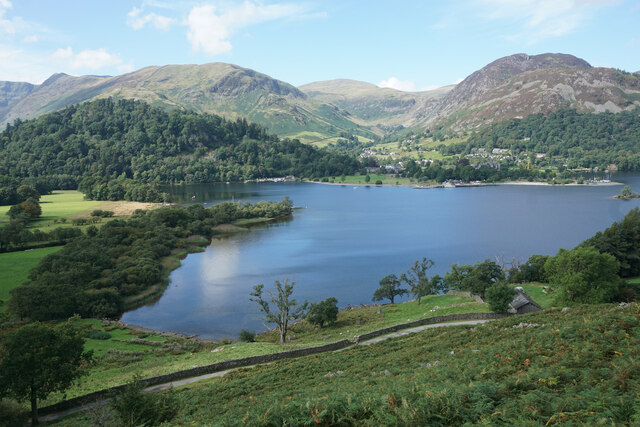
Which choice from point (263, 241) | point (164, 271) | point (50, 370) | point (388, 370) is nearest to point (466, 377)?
point (388, 370)

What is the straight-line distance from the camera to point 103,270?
5662 centimetres

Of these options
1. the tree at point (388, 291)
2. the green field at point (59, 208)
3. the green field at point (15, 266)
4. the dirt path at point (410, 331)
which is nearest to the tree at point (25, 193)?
the green field at point (59, 208)

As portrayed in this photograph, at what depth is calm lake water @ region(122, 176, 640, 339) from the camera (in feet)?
167

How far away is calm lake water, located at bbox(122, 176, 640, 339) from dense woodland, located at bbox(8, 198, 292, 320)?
3827 mm

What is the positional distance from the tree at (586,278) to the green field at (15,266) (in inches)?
2243

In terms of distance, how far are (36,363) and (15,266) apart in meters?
49.3

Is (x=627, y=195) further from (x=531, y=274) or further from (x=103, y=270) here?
(x=103, y=270)

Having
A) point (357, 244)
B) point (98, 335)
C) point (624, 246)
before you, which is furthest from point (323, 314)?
point (357, 244)

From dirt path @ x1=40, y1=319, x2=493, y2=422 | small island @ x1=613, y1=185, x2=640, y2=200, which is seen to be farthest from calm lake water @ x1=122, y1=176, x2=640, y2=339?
dirt path @ x1=40, y1=319, x2=493, y2=422

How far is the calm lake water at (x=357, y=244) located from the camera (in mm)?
50969

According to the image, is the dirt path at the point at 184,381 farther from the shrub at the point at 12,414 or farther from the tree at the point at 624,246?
the tree at the point at 624,246

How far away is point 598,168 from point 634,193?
259ft

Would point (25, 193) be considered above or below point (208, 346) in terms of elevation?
above

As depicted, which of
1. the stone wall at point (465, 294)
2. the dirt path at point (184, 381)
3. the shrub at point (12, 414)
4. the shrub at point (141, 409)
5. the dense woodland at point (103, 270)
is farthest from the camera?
the dense woodland at point (103, 270)
